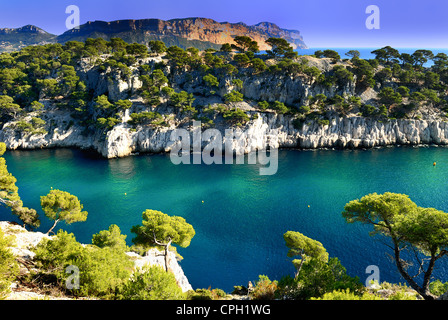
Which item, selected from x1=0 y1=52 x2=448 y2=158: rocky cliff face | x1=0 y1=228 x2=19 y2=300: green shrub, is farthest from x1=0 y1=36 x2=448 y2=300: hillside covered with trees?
x1=0 y1=228 x2=19 y2=300: green shrub

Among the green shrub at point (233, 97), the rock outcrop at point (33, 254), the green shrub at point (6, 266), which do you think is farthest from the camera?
the green shrub at point (233, 97)

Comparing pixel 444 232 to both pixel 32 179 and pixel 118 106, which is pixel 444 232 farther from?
pixel 118 106

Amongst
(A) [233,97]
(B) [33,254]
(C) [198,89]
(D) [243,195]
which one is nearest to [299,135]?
(A) [233,97]

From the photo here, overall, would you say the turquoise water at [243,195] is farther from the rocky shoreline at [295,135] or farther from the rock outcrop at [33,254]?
the rocky shoreline at [295,135]

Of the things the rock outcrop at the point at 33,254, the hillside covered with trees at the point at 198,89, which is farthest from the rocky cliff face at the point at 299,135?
the rock outcrop at the point at 33,254

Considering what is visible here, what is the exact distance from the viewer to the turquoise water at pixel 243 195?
29.1 metres

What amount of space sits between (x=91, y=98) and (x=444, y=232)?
96.8 meters

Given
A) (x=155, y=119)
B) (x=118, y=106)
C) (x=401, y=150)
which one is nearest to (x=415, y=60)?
(x=401, y=150)

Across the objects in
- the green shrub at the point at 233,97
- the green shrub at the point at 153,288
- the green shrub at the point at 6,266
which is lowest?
the green shrub at the point at 153,288

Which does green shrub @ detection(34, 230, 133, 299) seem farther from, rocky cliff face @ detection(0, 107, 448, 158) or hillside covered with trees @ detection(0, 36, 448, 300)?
hillside covered with trees @ detection(0, 36, 448, 300)

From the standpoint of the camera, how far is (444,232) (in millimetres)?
15312

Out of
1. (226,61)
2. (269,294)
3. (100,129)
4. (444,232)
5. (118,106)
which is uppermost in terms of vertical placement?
(226,61)
